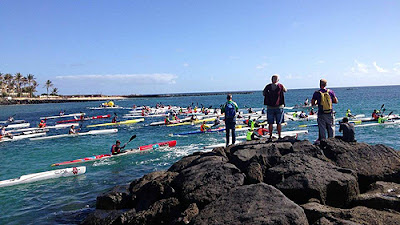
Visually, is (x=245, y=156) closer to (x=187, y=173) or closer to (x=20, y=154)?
(x=187, y=173)

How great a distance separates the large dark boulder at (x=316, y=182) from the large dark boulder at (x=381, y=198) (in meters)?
0.31

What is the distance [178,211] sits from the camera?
22.4 ft

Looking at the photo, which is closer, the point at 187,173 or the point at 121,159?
the point at 187,173

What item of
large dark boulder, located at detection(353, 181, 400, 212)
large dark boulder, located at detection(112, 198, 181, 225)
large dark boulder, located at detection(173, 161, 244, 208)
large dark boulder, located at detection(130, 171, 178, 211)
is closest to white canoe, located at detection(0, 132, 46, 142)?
large dark boulder, located at detection(130, 171, 178, 211)

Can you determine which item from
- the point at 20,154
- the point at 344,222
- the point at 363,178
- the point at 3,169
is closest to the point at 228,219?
the point at 344,222

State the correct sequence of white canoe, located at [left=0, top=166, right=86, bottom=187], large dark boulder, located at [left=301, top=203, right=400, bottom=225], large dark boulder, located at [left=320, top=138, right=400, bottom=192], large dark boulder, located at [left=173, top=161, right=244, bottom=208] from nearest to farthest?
large dark boulder, located at [left=301, top=203, right=400, bottom=225] < large dark boulder, located at [left=173, top=161, right=244, bottom=208] < large dark boulder, located at [left=320, top=138, right=400, bottom=192] < white canoe, located at [left=0, top=166, right=86, bottom=187]

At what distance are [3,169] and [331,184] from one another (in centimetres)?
1833

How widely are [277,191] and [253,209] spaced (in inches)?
30.1

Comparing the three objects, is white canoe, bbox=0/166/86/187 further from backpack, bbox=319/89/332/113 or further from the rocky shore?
backpack, bbox=319/89/332/113

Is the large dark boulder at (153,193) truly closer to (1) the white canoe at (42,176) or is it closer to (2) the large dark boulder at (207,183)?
(2) the large dark boulder at (207,183)

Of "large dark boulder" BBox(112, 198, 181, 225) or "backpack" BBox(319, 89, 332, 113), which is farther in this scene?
"backpack" BBox(319, 89, 332, 113)

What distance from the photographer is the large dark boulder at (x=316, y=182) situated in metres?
6.40

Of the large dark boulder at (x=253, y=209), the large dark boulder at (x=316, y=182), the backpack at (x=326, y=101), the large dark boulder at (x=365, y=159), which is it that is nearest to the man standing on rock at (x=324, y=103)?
the backpack at (x=326, y=101)

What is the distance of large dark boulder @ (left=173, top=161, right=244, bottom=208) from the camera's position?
6.62 m
